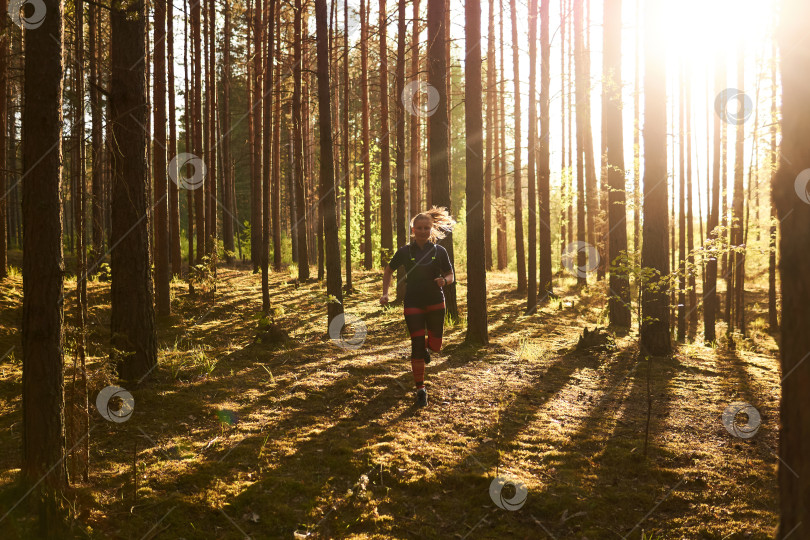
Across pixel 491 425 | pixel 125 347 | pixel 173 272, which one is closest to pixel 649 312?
pixel 491 425

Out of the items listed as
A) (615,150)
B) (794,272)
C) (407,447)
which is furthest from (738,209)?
(794,272)

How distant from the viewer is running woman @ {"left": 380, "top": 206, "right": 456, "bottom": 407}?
20.3ft

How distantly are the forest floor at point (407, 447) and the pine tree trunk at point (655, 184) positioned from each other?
623 millimetres

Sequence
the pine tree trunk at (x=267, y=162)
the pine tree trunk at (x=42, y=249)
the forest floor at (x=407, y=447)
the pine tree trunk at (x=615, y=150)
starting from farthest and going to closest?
1. the pine tree trunk at (x=615, y=150)
2. the pine tree trunk at (x=267, y=162)
3. the forest floor at (x=407, y=447)
4. the pine tree trunk at (x=42, y=249)

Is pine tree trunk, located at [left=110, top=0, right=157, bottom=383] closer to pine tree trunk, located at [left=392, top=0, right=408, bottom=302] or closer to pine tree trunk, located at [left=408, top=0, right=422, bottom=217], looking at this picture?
pine tree trunk, located at [left=392, top=0, right=408, bottom=302]

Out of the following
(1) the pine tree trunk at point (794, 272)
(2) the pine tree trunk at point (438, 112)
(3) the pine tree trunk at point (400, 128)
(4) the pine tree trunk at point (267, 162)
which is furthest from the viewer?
(3) the pine tree trunk at point (400, 128)

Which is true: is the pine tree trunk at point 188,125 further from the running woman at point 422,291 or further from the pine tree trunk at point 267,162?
the running woman at point 422,291

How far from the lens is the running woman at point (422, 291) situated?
618 centimetres

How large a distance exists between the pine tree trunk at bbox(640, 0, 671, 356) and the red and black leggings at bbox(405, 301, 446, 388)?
448cm

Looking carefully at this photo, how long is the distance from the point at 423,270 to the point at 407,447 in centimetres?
218

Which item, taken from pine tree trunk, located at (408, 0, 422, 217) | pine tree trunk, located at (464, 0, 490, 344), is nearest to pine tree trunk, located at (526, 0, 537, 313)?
pine tree trunk, located at (408, 0, 422, 217)

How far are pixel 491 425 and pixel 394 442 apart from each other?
1.26 meters

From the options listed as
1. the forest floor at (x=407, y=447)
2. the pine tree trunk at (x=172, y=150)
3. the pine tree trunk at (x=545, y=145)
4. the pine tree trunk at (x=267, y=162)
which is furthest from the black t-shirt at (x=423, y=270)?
the pine tree trunk at (x=172, y=150)

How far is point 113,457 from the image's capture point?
4.58 meters
